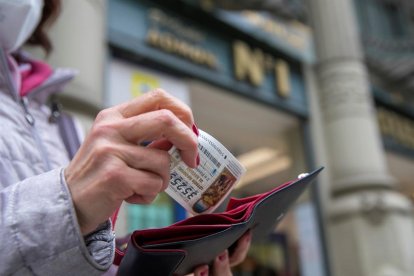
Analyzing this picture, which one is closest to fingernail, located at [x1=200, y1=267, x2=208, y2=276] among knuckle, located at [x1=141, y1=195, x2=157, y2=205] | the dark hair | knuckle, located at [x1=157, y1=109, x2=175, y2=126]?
knuckle, located at [x1=141, y1=195, x2=157, y2=205]

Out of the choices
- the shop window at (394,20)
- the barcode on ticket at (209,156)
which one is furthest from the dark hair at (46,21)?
the shop window at (394,20)

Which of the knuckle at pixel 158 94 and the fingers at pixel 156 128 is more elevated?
the knuckle at pixel 158 94

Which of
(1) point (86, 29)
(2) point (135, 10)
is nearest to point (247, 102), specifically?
(2) point (135, 10)

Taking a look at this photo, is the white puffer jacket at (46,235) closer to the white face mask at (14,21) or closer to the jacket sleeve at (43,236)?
the jacket sleeve at (43,236)

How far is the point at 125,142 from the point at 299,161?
211 inches

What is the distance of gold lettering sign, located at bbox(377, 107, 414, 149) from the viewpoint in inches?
274

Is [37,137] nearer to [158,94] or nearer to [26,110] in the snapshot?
[26,110]

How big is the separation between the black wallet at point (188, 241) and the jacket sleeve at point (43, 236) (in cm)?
17

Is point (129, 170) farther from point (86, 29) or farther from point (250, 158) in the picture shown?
point (250, 158)

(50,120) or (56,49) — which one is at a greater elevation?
(56,49)

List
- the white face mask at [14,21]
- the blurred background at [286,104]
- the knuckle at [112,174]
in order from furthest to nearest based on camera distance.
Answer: the blurred background at [286,104]
the white face mask at [14,21]
the knuckle at [112,174]

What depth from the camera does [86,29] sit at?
3.21 metres

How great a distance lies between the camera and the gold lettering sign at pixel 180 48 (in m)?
4.41

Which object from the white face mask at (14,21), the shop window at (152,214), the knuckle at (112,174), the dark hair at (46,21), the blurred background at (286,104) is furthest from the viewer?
the blurred background at (286,104)
